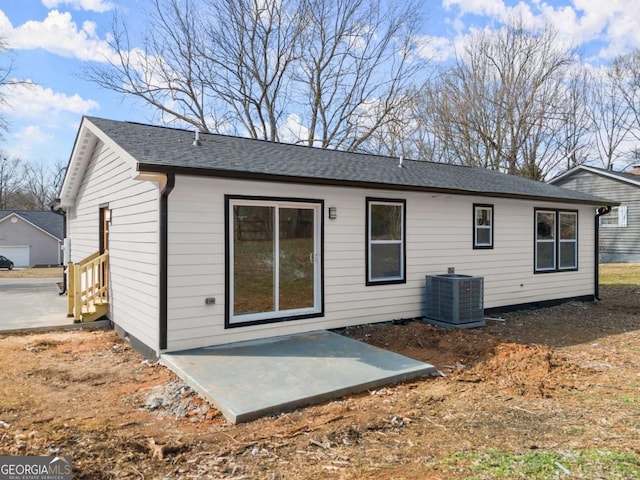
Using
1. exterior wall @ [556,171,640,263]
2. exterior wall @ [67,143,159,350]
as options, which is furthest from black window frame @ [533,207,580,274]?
exterior wall @ [556,171,640,263]

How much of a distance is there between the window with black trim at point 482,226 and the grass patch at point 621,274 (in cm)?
805

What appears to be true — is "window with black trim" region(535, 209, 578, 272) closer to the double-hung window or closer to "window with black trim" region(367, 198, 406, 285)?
"window with black trim" region(367, 198, 406, 285)

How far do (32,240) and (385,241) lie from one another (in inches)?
1460

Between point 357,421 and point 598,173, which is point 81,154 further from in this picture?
point 598,173

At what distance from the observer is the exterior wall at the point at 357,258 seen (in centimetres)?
568

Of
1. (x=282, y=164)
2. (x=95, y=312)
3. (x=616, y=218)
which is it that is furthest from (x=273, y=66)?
(x=616, y=218)

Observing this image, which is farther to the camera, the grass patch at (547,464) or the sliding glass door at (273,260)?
the sliding glass door at (273,260)

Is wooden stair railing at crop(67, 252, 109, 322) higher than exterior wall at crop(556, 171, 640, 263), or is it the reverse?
exterior wall at crop(556, 171, 640, 263)

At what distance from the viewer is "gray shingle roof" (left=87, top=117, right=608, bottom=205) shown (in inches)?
226

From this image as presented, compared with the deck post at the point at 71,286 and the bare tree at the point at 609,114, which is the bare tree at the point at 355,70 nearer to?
the bare tree at the point at 609,114

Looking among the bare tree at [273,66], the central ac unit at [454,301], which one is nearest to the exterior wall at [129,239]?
the central ac unit at [454,301]

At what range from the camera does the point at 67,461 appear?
3012 mm

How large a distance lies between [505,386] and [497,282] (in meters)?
4.82

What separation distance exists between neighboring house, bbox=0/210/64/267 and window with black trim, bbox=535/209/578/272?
3448cm
